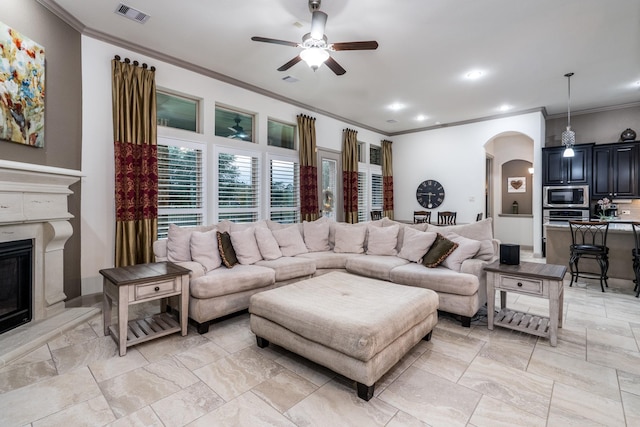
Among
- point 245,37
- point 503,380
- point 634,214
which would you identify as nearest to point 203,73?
point 245,37

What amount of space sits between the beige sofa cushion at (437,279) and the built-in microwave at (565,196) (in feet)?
15.2

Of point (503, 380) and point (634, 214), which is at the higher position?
point (634, 214)

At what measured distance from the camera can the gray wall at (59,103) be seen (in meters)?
2.89

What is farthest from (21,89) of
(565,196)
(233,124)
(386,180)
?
(565,196)

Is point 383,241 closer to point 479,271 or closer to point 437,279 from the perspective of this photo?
point 437,279

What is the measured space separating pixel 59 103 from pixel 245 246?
2.57m

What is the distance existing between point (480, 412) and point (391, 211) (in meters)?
7.13

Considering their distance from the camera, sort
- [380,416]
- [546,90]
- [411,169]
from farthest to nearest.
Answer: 1. [411,169]
2. [546,90]
3. [380,416]

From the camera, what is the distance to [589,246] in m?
4.41

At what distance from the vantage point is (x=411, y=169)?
850 cm

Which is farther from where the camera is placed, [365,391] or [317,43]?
[317,43]

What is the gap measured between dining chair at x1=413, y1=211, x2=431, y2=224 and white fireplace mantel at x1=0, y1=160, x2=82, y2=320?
6.32 meters

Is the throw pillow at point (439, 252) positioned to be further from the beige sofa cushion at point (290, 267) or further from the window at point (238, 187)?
the window at point (238, 187)

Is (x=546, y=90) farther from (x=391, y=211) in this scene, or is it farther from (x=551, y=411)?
(x=551, y=411)
